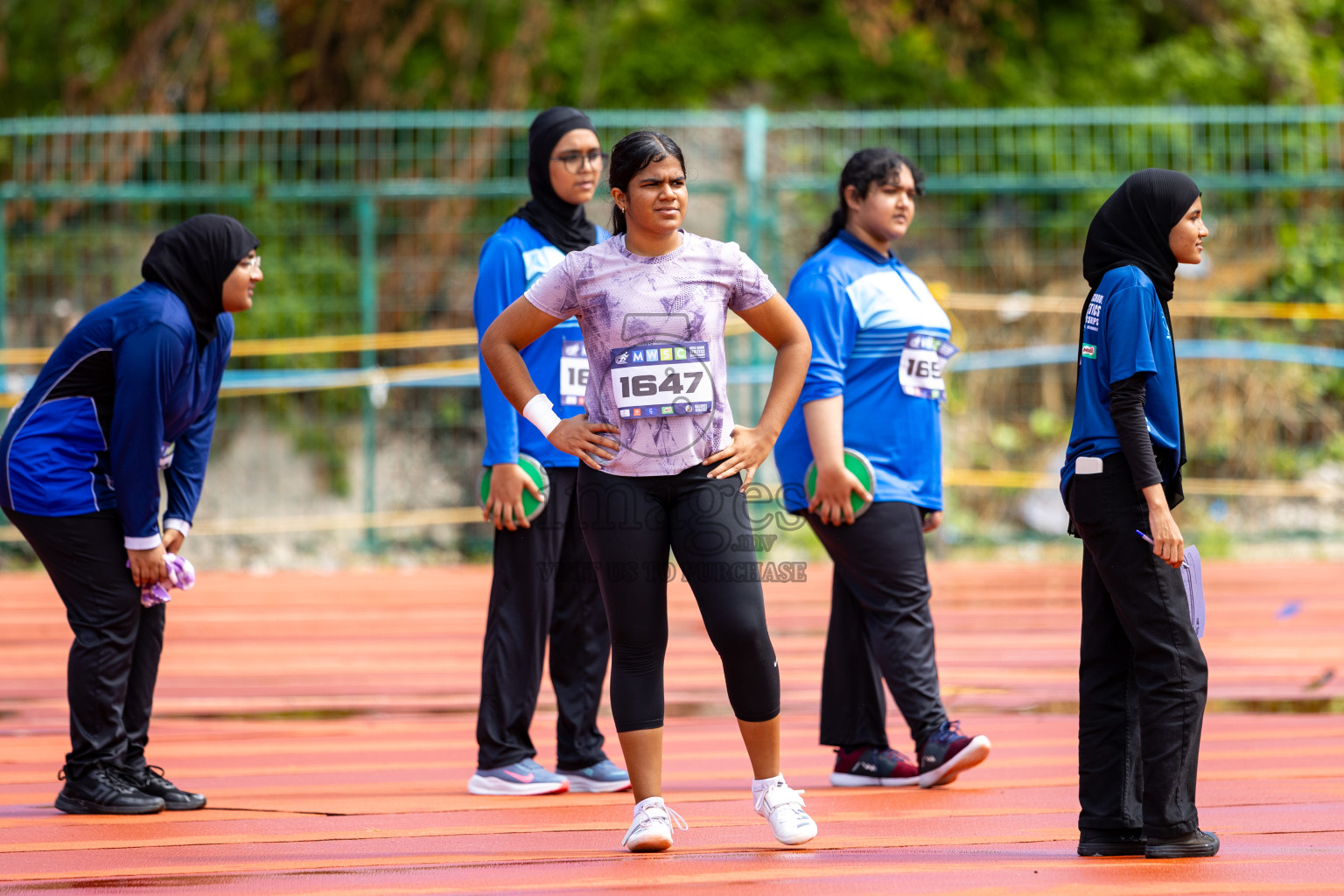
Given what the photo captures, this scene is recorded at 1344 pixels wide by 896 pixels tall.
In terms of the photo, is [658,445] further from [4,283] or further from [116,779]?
[4,283]

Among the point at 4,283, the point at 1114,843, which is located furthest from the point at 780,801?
the point at 4,283

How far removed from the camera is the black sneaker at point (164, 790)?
397 centimetres

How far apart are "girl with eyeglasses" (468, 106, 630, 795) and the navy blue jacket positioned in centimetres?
84

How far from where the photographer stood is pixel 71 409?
3.95 meters

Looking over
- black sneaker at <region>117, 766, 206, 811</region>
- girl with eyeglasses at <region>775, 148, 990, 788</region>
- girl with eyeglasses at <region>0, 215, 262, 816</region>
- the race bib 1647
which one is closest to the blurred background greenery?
girl with eyeglasses at <region>775, 148, 990, 788</region>

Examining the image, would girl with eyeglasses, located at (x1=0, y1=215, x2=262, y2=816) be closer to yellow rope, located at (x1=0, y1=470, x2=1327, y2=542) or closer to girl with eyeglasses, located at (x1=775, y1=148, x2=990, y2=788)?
girl with eyeglasses, located at (x1=775, y1=148, x2=990, y2=788)

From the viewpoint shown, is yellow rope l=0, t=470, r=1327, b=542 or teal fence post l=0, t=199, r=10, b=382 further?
yellow rope l=0, t=470, r=1327, b=542

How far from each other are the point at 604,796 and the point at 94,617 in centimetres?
146

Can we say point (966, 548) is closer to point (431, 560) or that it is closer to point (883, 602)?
point (431, 560)

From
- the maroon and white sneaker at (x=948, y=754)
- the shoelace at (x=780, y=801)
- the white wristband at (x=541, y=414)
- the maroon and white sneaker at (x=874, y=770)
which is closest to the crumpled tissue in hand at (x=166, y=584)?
the white wristband at (x=541, y=414)

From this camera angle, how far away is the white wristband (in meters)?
3.40

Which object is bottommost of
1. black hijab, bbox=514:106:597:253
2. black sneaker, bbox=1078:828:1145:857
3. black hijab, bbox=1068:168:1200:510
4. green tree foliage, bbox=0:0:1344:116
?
black sneaker, bbox=1078:828:1145:857

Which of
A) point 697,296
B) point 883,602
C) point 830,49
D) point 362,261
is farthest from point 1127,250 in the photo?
point 830,49

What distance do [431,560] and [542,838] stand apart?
694 centimetres
